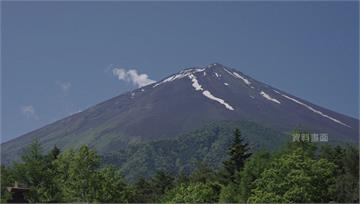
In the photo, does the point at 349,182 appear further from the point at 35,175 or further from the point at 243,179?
the point at 35,175

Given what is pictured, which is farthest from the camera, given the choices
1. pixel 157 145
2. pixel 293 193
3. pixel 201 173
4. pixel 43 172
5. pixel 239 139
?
pixel 157 145

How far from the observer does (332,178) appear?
108 feet

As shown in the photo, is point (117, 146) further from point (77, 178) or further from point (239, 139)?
point (77, 178)

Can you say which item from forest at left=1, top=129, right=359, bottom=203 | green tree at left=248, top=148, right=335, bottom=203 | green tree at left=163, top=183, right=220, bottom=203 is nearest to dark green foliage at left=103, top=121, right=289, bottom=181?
green tree at left=163, top=183, right=220, bottom=203

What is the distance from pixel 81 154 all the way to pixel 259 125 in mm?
151224

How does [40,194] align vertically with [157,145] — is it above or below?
below

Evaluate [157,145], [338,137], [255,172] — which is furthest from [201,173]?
[338,137]

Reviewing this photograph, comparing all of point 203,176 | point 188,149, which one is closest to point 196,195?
point 203,176

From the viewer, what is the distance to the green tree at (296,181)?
1177 inches

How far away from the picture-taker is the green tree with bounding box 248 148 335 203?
2991cm

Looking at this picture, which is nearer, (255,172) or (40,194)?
(40,194)

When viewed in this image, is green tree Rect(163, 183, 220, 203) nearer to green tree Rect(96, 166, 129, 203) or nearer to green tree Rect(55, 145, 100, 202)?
Result: green tree Rect(96, 166, 129, 203)

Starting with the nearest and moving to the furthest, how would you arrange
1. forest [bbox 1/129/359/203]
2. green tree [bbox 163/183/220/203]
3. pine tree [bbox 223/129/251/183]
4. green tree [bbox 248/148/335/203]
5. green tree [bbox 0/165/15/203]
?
green tree [bbox 248/148/335/203] → forest [bbox 1/129/359/203] → green tree [bbox 0/165/15/203] → green tree [bbox 163/183/220/203] → pine tree [bbox 223/129/251/183]

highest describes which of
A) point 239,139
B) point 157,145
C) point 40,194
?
point 157,145
